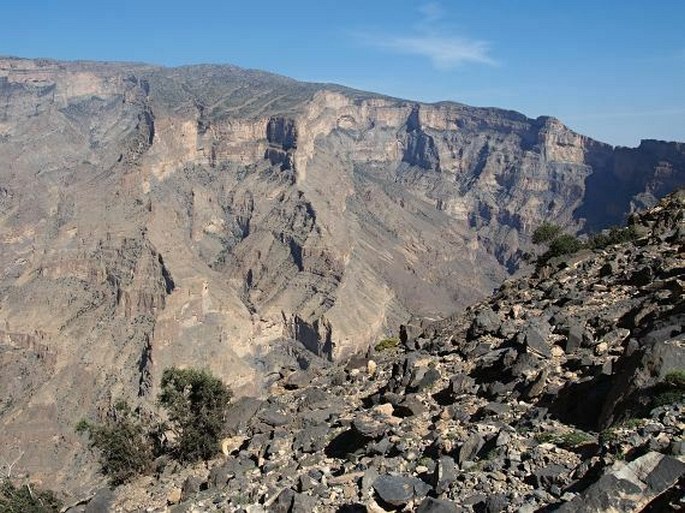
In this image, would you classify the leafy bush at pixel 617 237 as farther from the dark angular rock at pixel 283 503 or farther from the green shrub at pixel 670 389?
the dark angular rock at pixel 283 503

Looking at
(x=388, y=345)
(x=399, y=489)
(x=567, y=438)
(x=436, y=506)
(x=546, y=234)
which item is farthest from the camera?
(x=546, y=234)

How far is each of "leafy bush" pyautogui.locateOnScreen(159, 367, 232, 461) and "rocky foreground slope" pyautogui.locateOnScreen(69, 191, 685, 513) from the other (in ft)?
1.99

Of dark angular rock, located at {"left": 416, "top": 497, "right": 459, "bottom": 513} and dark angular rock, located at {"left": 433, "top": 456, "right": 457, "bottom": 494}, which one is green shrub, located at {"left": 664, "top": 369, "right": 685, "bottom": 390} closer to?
dark angular rock, located at {"left": 433, "top": 456, "right": 457, "bottom": 494}

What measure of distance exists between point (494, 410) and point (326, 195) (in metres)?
185

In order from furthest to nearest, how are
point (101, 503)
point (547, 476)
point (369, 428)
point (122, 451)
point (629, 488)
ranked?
point (122, 451) < point (101, 503) < point (369, 428) < point (547, 476) < point (629, 488)

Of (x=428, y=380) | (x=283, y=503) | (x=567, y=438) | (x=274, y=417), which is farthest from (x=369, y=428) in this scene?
(x=274, y=417)

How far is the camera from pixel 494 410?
16.5m

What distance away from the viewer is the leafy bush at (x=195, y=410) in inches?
813

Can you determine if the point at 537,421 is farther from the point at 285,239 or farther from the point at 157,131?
the point at 157,131

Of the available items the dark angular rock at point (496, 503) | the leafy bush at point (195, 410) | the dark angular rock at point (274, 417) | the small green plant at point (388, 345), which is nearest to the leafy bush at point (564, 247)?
the small green plant at point (388, 345)

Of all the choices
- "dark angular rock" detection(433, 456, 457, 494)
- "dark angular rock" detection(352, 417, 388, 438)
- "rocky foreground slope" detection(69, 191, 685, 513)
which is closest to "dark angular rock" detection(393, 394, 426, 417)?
"rocky foreground slope" detection(69, 191, 685, 513)

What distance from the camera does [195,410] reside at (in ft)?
78.4

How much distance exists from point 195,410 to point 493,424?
41.3ft

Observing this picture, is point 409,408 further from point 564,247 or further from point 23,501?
point 564,247
